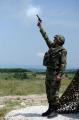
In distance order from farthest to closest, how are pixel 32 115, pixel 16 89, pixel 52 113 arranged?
pixel 16 89
pixel 32 115
pixel 52 113

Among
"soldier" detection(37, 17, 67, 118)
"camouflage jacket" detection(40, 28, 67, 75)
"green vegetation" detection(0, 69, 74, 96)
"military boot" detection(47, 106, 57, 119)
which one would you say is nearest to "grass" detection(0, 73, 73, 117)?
"green vegetation" detection(0, 69, 74, 96)

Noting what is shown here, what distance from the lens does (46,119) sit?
1200cm

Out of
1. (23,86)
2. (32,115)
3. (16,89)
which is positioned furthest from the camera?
(23,86)

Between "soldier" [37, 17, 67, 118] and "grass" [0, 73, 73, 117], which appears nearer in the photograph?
"soldier" [37, 17, 67, 118]

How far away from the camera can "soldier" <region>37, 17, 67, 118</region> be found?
11.8m

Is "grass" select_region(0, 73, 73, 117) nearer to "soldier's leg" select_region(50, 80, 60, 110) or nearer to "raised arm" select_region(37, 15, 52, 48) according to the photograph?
"soldier's leg" select_region(50, 80, 60, 110)

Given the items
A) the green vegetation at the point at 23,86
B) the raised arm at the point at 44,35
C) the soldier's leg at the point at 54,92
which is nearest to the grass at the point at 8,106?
the green vegetation at the point at 23,86

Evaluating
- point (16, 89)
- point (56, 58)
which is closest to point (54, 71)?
point (56, 58)

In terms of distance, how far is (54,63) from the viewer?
1184 cm

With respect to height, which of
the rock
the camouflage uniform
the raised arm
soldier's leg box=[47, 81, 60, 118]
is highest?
the raised arm

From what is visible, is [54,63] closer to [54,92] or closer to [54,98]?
[54,92]

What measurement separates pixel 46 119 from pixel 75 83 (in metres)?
1.37

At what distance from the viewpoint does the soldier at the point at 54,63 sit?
1181cm

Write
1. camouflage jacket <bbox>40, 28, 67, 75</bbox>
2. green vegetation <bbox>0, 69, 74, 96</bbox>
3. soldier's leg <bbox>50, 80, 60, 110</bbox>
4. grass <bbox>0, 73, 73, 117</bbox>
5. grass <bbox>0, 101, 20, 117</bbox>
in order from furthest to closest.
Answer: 1. green vegetation <bbox>0, 69, 74, 96</bbox>
2. grass <bbox>0, 73, 73, 117</bbox>
3. grass <bbox>0, 101, 20, 117</bbox>
4. soldier's leg <bbox>50, 80, 60, 110</bbox>
5. camouflage jacket <bbox>40, 28, 67, 75</bbox>
